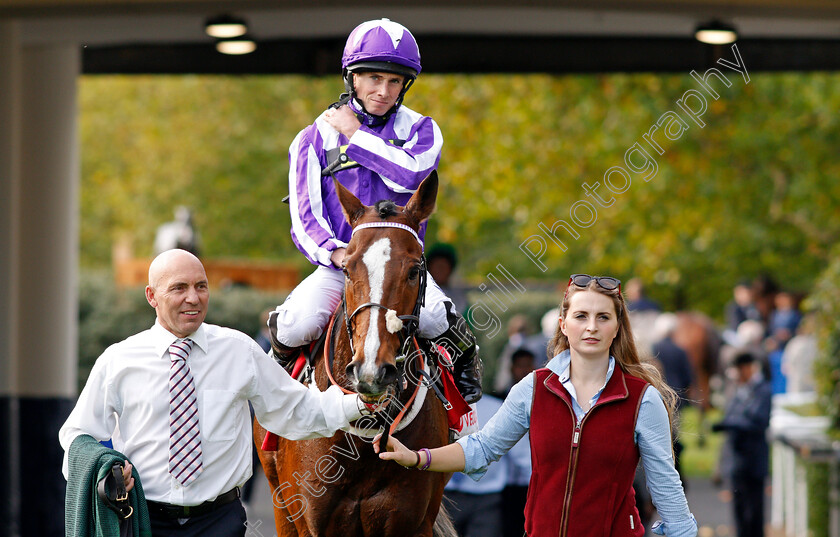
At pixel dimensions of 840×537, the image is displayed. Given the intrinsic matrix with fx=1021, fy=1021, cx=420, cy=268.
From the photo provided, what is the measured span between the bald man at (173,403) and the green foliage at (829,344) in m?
6.48

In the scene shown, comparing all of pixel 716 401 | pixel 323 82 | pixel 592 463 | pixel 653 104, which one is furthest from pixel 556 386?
pixel 323 82

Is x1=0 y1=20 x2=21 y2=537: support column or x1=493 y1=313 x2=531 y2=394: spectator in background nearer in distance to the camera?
x1=0 y1=20 x2=21 y2=537: support column

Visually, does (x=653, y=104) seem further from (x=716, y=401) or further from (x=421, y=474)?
(x=421, y=474)

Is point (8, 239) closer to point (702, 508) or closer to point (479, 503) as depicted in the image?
point (479, 503)

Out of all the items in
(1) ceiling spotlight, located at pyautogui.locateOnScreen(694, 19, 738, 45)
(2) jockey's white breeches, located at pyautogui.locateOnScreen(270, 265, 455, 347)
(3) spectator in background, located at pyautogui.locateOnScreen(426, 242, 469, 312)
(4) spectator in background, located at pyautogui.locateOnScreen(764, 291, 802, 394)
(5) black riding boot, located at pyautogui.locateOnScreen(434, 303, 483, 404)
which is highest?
(1) ceiling spotlight, located at pyautogui.locateOnScreen(694, 19, 738, 45)

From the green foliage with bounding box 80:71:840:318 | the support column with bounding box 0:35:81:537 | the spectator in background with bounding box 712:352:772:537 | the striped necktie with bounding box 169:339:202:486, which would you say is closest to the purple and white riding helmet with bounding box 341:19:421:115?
the striped necktie with bounding box 169:339:202:486

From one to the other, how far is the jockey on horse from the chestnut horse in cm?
16

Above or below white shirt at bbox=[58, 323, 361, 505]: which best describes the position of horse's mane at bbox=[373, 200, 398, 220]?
above

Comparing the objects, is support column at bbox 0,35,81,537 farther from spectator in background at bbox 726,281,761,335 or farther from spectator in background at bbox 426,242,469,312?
spectator in background at bbox 726,281,761,335

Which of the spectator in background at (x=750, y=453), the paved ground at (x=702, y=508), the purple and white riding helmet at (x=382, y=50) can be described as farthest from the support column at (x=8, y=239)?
the spectator in background at (x=750, y=453)

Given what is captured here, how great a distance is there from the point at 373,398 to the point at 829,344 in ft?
21.7

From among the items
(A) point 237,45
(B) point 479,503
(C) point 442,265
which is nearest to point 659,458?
(B) point 479,503

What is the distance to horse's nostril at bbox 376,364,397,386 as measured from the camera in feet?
11.4

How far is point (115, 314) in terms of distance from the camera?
707 inches
